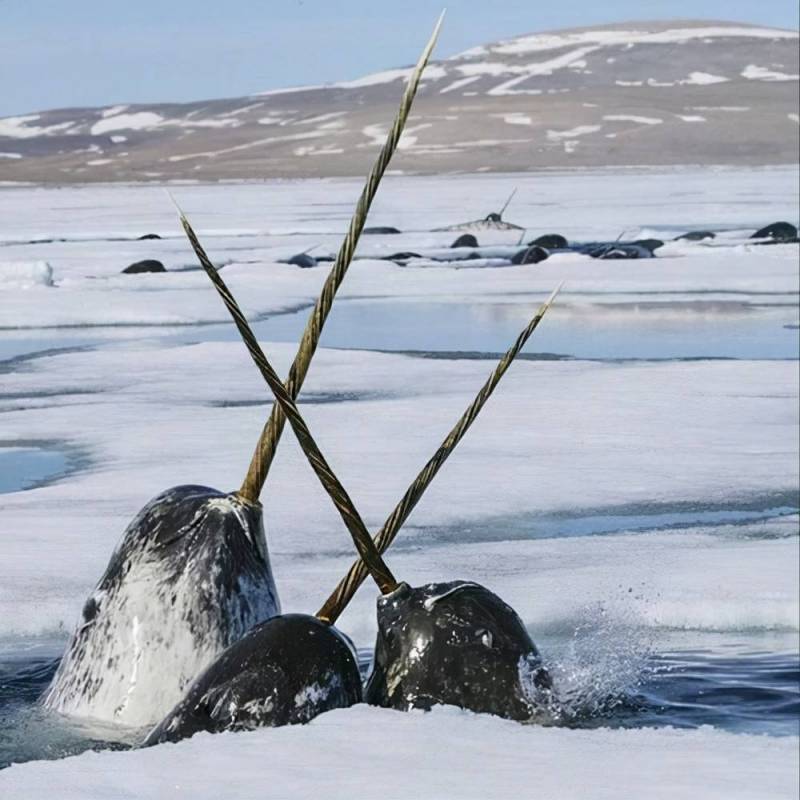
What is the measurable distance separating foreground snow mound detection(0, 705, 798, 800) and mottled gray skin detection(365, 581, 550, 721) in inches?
2.7

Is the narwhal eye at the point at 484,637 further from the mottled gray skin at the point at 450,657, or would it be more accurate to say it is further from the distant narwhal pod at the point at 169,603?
the distant narwhal pod at the point at 169,603

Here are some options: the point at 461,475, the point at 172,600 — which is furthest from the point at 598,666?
the point at 461,475

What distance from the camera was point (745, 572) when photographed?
4.70 metres

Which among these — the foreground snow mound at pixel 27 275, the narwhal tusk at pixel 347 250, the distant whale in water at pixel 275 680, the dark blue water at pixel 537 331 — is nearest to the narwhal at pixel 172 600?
the distant whale in water at pixel 275 680

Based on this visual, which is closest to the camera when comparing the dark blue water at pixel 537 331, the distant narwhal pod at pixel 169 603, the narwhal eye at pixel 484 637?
the narwhal eye at pixel 484 637

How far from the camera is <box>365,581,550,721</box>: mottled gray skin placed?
3.09m

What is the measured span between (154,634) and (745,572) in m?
1.87

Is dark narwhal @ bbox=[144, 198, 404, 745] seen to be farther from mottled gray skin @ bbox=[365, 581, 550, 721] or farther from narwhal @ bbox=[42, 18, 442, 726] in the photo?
narwhal @ bbox=[42, 18, 442, 726]

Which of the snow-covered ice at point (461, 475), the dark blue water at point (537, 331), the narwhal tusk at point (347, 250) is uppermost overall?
the narwhal tusk at point (347, 250)

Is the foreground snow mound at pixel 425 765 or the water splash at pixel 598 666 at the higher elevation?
the foreground snow mound at pixel 425 765

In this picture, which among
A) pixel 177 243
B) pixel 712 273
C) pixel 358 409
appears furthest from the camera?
pixel 177 243

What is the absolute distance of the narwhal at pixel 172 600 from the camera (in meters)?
3.23

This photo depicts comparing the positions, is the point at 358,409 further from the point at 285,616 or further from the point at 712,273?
the point at 712,273

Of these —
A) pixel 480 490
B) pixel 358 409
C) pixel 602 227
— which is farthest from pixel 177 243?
pixel 480 490
